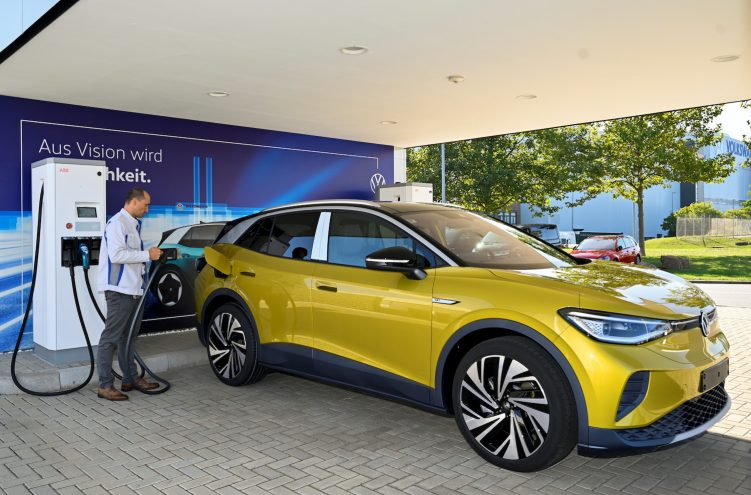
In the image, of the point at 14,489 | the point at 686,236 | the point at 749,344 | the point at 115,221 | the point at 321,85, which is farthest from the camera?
the point at 686,236

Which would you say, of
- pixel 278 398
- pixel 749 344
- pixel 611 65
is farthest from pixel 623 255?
pixel 278 398

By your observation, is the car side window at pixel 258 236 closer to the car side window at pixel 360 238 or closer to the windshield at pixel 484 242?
the car side window at pixel 360 238

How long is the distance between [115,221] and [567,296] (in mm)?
4096

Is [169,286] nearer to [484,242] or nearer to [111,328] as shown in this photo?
[111,328]

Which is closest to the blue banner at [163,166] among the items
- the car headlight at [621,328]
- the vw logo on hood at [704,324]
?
the car headlight at [621,328]

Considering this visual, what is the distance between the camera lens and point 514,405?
3.88 metres

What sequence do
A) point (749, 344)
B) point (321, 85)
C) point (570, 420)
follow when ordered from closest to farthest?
point (570, 420)
point (321, 85)
point (749, 344)

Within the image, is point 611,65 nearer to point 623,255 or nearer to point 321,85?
point 321,85

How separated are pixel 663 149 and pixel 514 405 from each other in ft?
79.0

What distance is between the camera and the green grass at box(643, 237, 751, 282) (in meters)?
21.3

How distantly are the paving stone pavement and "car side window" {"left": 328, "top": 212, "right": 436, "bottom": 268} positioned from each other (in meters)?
1.39

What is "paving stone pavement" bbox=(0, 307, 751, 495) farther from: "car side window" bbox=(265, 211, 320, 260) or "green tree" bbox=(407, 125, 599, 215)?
"green tree" bbox=(407, 125, 599, 215)

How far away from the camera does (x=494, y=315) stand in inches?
156

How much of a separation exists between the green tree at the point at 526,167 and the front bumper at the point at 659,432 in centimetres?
2274
